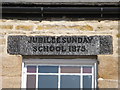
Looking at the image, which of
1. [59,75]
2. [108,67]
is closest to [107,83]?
[108,67]

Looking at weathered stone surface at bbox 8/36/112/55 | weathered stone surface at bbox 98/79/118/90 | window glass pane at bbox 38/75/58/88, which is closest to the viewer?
weathered stone surface at bbox 98/79/118/90

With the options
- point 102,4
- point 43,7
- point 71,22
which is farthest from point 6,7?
point 102,4

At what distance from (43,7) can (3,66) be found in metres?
1.05

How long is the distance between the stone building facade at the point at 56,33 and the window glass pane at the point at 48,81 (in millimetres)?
332

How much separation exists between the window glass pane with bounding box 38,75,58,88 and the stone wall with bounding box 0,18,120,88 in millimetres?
345

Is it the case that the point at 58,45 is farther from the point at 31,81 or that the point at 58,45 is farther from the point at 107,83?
the point at 107,83

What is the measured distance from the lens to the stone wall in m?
6.81

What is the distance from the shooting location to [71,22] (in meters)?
6.98

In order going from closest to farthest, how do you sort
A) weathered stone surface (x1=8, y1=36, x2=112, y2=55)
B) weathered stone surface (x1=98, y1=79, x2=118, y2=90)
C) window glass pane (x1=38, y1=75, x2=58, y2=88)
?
weathered stone surface (x1=98, y1=79, x2=118, y2=90)
weathered stone surface (x1=8, y1=36, x2=112, y2=55)
window glass pane (x1=38, y1=75, x2=58, y2=88)

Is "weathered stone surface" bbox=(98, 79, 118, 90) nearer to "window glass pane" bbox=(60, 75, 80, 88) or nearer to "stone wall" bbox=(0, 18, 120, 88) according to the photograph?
"stone wall" bbox=(0, 18, 120, 88)

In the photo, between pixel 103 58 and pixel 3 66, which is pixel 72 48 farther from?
pixel 3 66

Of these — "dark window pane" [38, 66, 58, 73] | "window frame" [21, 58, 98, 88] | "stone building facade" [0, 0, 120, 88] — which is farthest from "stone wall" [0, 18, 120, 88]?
"dark window pane" [38, 66, 58, 73]

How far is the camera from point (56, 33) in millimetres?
6957

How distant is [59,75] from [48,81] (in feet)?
0.62
